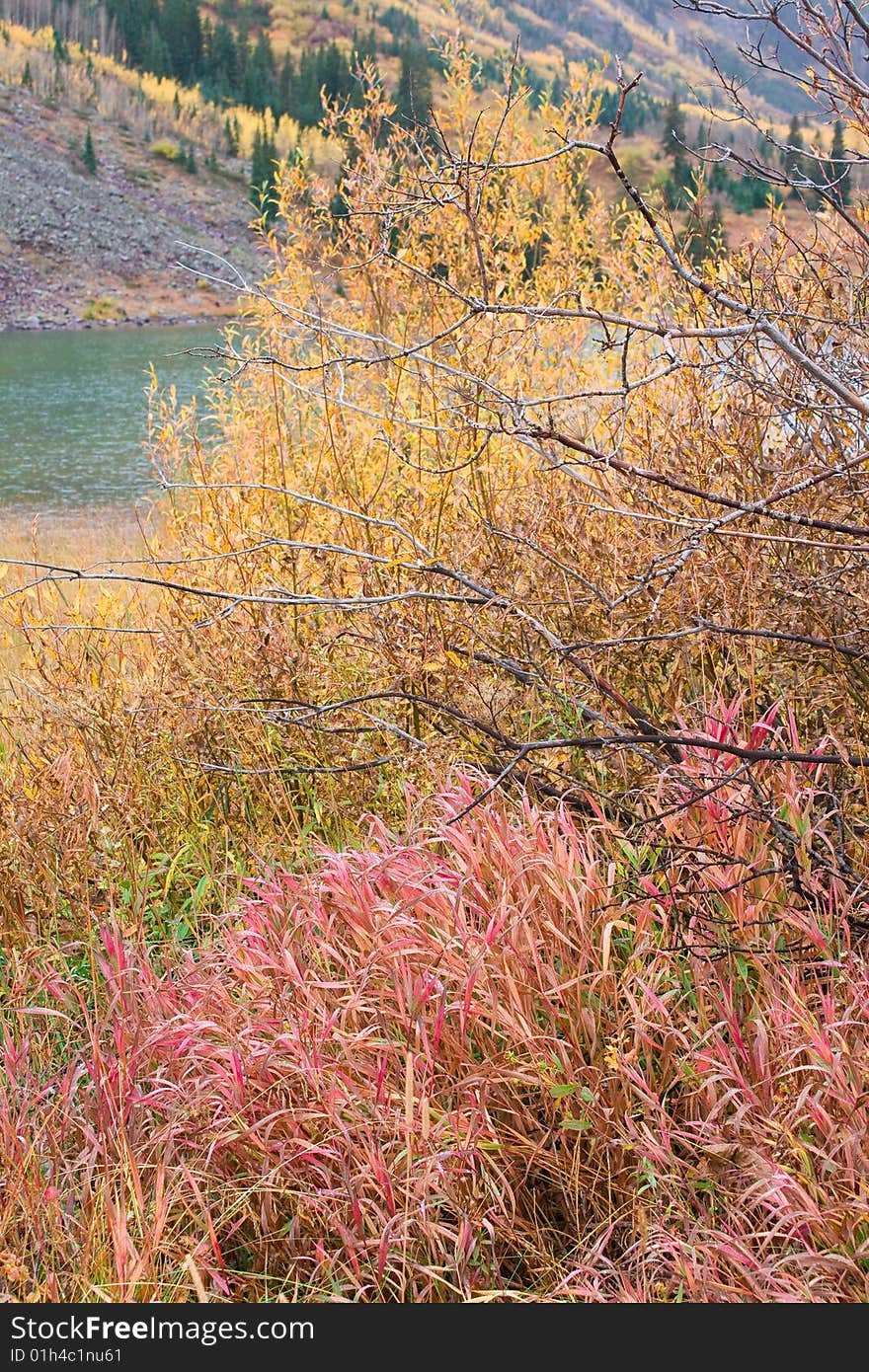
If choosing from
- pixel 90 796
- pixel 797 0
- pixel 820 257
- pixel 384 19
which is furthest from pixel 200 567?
pixel 384 19

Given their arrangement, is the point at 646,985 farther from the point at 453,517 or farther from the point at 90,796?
the point at 453,517

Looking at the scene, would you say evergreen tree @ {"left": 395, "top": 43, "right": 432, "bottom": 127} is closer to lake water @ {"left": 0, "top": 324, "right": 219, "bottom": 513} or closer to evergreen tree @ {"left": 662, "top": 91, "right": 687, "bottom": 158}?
evergreen tree @ {"left": 662, "top": 91, "right": 687, "bottom": 158}

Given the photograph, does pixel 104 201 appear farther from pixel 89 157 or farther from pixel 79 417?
pixel 79 417

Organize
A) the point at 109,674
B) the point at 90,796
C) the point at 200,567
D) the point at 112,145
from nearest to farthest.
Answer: the point at 90,796, the point at 109,674, the point at 200,567, the point at 112,145

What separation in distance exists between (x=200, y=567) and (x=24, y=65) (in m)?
100.0

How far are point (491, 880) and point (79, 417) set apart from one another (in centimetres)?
2676

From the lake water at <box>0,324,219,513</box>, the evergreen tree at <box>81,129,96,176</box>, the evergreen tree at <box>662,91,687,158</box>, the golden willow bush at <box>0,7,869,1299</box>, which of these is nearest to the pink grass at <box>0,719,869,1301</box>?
the golden willow bush at <box>0,7,869,1299</box>

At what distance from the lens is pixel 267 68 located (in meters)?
107

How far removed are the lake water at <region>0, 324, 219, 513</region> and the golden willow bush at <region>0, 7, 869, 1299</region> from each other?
3131 millimetres

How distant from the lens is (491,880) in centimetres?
270

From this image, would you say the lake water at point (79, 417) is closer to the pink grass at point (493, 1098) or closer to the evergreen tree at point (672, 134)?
the evergreen tree at point (672, 134)

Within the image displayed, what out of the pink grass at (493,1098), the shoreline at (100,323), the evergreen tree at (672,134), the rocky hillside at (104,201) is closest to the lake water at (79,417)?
the evergreen tree at (672,134)

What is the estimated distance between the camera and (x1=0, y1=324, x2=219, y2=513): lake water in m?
18.7

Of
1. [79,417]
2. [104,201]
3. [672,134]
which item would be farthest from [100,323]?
[672,134]
